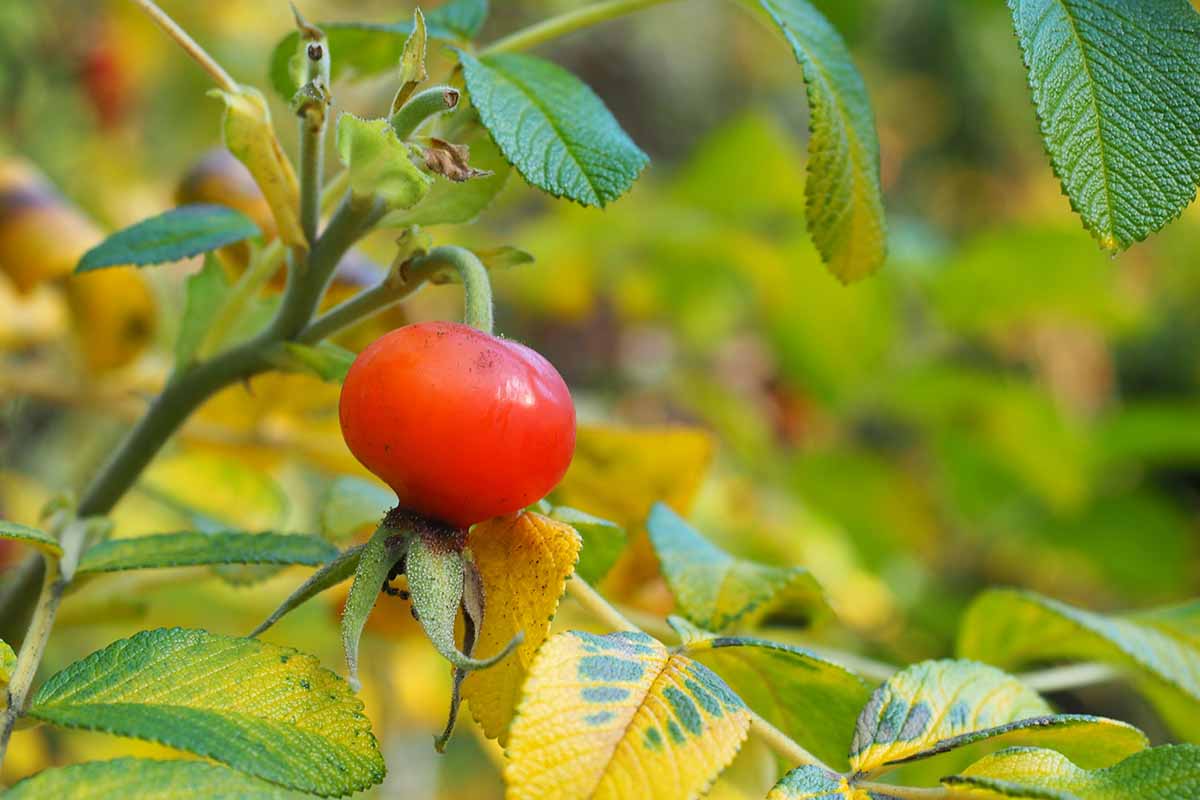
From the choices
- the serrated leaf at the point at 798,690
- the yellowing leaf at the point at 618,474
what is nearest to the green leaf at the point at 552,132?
the serrated leaf at the point at 798,690

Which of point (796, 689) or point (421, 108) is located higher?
point (421, 108)

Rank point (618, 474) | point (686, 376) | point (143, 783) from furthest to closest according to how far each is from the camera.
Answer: point (686, 376), point (618, 474), point (143, 783)

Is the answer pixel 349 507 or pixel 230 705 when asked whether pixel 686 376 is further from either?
pixel 230 705

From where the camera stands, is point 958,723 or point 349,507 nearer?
point 958,723

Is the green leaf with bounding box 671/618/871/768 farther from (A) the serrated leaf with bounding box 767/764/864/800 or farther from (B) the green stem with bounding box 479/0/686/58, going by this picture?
(B) the green stem with bounding box 479/0/686/58

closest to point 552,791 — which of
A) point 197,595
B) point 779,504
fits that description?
point 197,595

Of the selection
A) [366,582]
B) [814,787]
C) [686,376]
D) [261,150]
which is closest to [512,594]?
[366,582]

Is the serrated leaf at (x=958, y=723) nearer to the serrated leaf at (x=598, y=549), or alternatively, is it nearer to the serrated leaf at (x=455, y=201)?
the serrated leaf at (x=598, y=549)
